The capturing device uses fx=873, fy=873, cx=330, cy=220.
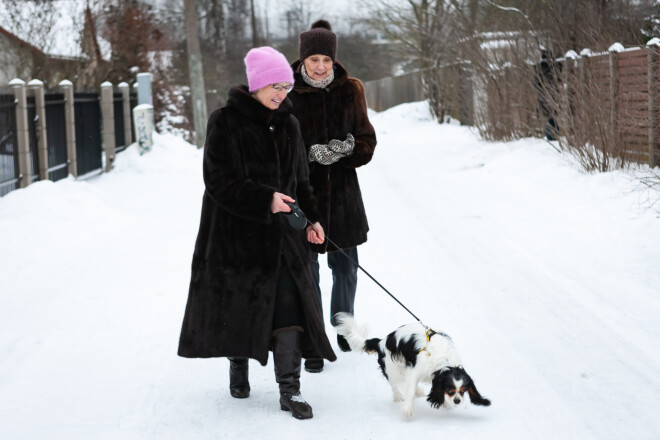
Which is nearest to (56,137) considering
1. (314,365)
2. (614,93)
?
(614,93)

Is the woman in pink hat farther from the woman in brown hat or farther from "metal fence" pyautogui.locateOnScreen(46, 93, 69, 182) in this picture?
"metal fence" pyautogui.locateOnScreen(46, 93, 69, 182)

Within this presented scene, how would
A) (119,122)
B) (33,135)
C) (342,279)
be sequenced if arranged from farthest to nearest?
(119,122)
(33,135)
(342,279)

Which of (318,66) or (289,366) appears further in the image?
(318,66)

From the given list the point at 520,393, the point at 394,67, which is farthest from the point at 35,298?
the point at 394,67

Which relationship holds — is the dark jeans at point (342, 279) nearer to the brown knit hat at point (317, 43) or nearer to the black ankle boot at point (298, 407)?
the black ankle boot at point (298, 407)

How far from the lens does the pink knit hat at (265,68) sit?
4.13 m

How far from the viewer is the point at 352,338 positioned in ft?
15.0

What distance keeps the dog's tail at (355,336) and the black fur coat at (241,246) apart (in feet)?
0.85

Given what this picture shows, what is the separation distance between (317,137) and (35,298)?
3227mm

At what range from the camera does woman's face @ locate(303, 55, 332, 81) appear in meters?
4.96

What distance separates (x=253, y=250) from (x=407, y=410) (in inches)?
41.8

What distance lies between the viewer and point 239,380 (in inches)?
179

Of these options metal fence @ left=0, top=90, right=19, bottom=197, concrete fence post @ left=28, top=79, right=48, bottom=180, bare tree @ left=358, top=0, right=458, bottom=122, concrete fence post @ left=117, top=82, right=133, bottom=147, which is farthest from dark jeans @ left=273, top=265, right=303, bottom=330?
bare tree @ left=358, top=0, right=458, bottom=122

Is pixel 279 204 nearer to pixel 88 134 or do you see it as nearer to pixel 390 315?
pixel 390 315
